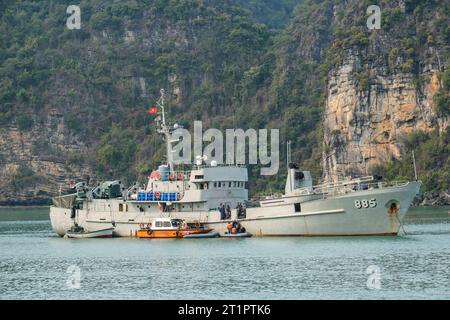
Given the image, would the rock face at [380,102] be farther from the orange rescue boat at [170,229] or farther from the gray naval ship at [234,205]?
the orange rescue boat at [170,229]

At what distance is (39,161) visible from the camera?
172 meters

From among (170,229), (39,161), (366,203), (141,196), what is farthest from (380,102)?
(366,203)

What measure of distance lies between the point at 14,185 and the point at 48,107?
17389 mm

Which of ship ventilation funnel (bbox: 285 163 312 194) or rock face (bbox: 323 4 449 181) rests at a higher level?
rock face (bbox: 323 4 449 181)

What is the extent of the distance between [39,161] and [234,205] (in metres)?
102

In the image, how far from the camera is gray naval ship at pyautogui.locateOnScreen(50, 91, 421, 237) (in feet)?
226

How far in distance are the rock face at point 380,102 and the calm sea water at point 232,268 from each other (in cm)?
6281

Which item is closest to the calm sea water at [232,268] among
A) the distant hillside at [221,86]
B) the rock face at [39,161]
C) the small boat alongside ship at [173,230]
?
the small boat alongside ship at [173,230]

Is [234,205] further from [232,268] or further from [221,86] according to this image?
[221,86]

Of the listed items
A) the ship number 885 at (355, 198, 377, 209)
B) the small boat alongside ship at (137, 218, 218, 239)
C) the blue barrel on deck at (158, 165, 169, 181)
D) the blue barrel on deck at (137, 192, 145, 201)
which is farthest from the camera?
the blue barrel on deck at (158, 165, 169, 181)

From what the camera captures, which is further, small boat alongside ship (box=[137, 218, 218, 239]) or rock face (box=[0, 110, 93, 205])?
rock face (box=[0, 110, 93, 205])

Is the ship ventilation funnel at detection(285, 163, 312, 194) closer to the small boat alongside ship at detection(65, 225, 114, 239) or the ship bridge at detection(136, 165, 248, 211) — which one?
the ship bridge at detection(136, 165, 248, 211)

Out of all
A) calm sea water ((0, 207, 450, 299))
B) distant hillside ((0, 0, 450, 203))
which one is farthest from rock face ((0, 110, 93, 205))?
calm sea water ((0, 207, 450, 299))

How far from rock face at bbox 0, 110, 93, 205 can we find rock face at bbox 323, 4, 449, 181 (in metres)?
41.9
